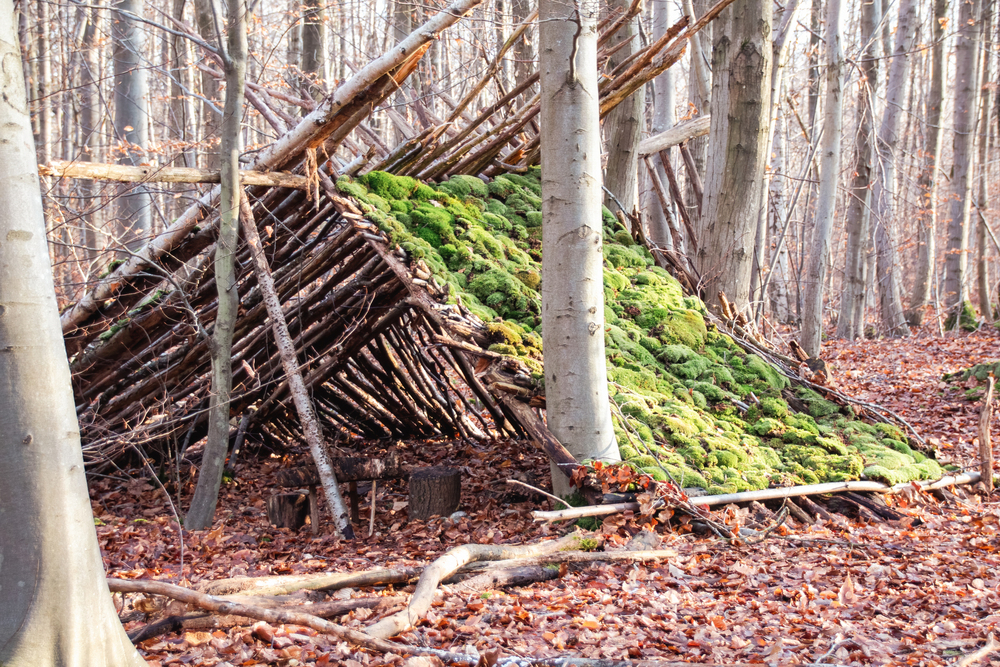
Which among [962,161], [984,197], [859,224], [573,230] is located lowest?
[573,230]

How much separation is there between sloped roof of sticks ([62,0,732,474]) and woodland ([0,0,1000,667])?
0.04m

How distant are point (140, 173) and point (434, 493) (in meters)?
3.11

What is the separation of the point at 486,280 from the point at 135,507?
3.86 metres

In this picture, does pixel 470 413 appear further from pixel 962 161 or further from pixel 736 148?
pixel 962 161

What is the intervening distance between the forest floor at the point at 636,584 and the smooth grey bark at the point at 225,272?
1.03 ft

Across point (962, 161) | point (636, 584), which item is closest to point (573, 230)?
point (636, 584)

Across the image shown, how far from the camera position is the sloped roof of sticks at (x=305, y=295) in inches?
220

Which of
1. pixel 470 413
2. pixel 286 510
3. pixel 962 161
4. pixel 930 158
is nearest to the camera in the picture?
pixel 286 510

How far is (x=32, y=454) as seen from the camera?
89.0 inches

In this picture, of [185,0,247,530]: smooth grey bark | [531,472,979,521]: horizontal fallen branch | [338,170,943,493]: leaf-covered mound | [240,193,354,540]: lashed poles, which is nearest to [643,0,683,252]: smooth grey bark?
[338,170,943,493]: leaf-covered mound

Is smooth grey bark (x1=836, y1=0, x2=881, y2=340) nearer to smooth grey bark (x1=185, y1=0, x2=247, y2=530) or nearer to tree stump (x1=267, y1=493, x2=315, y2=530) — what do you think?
smooth grey bark (x1=185, y1=0, x2=247, y2=530)

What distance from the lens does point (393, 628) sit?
10.2 feet

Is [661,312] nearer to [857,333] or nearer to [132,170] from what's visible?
[132,170]

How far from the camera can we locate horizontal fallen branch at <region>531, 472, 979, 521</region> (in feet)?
14.6
